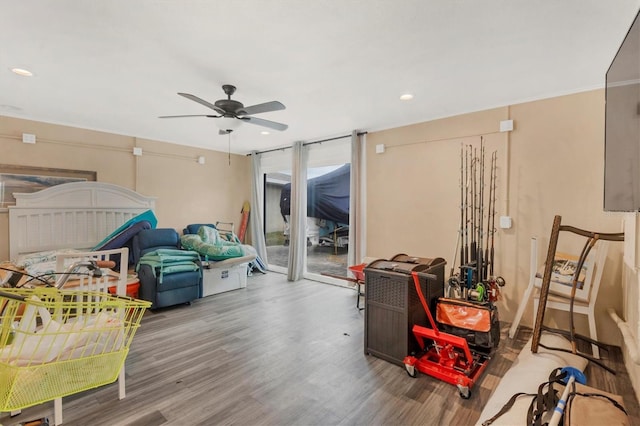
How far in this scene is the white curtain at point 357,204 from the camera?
15.0ft

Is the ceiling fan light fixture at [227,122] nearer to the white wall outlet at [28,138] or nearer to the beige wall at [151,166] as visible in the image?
the beige wall at [151,166]

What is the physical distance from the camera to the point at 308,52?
2.33 metres

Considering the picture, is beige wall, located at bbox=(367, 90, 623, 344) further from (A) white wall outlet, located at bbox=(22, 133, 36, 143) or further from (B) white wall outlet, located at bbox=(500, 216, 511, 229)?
(A) white wall outlet, located at bbox=(22, 133, 36, 143)

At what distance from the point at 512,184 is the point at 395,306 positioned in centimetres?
210

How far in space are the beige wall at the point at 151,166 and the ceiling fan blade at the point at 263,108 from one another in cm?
308

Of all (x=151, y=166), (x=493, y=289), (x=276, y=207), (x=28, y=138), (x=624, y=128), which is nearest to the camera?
(x=624, y=128)

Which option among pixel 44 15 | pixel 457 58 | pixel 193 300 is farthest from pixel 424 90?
pixel 193 300

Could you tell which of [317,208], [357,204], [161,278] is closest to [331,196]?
[317,208]

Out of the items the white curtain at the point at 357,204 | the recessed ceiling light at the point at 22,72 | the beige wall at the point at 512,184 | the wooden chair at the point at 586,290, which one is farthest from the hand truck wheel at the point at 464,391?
the recessed ceiling light at the point at 22,72

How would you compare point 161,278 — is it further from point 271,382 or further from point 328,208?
point 328,208

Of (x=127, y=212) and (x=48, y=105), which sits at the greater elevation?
(x=48, y=105)

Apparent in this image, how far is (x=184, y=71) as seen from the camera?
2652 mm

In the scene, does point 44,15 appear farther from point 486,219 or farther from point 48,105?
point 486,219

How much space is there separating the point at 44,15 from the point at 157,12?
2.49 ft
